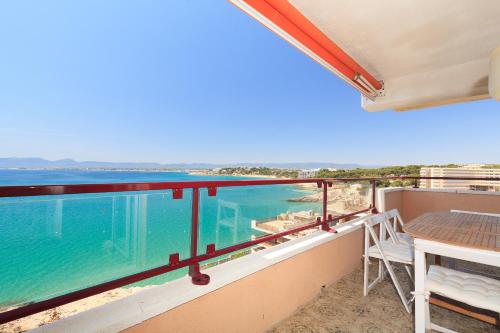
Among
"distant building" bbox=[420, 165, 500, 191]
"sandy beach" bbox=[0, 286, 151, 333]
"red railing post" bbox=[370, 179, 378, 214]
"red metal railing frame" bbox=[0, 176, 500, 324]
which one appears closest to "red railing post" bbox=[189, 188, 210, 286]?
"red metal railing frame" bbox=[0, 176, 500, 324]

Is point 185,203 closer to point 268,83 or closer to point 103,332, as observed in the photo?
point 103,332

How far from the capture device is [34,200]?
1082 millimetres

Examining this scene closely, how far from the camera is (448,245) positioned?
1.58m

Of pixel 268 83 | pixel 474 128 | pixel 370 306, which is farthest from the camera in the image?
pixel 268 83

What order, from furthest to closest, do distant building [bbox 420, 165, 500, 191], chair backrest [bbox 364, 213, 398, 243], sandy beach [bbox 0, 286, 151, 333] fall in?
distant building [bbox 420, 165, 500, 191], chair backrest [bbox 364, 213, 398, 243], sandy beach [bbox 0, 286, 151, 333]

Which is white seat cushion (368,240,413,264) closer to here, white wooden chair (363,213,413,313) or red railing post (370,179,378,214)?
white wooden chair (363,213,413,313)

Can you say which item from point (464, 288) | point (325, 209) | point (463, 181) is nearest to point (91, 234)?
point (325, 209)

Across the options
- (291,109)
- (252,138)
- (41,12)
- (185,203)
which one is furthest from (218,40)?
(185,203)

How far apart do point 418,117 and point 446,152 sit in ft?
32.2

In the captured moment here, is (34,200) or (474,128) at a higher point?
(474,128)

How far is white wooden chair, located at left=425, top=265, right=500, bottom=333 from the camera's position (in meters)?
1.44

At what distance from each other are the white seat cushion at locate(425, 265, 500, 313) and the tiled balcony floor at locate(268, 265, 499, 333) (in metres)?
0.53

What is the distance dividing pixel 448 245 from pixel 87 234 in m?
2.42

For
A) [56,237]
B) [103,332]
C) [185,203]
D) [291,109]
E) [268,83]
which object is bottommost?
[103,332]
